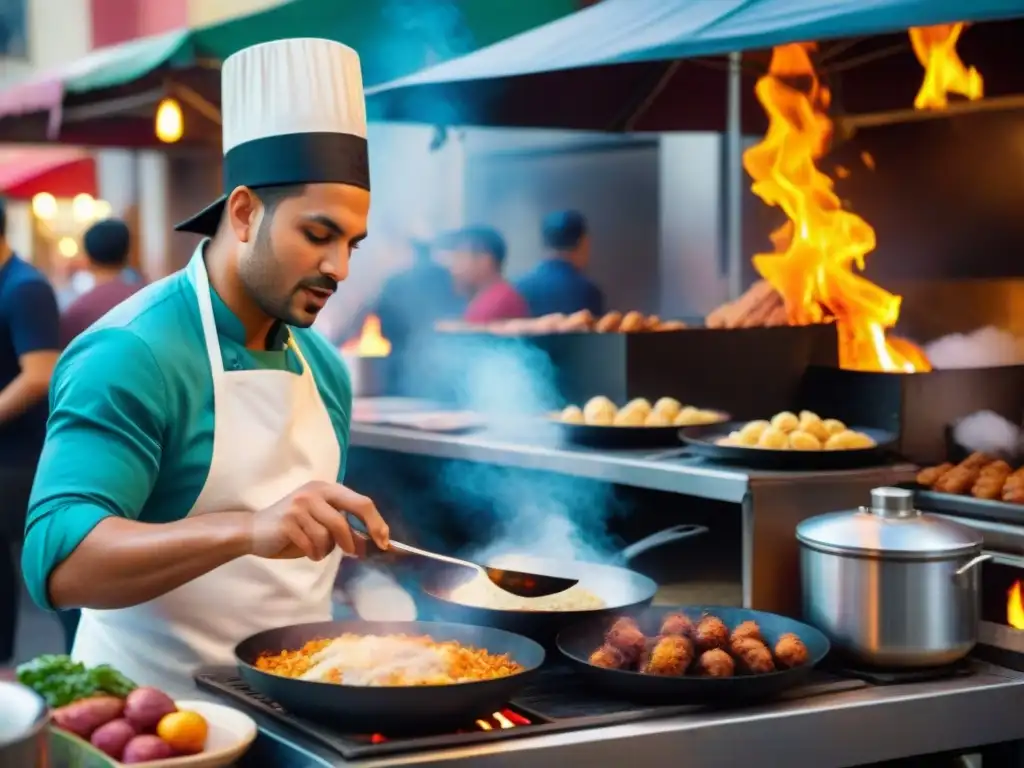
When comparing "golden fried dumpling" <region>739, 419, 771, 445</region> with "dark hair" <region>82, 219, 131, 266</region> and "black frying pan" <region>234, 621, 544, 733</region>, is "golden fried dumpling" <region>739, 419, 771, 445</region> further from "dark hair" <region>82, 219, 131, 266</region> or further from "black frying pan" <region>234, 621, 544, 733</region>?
"dark hair" <region>82, 219, 131, 266</region>

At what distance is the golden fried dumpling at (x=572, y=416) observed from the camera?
3686mm

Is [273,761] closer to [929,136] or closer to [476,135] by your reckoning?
[929,136]

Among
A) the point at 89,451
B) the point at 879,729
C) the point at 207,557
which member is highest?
the point at 89,451

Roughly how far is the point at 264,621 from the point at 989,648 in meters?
1.42

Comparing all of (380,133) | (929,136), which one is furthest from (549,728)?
(380,133)

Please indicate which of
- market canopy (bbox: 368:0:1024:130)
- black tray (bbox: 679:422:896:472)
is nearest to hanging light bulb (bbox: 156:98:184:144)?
market canopy (bbox: 368:0:1024:130)

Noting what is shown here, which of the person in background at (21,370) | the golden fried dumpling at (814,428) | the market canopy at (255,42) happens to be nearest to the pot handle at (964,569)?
the golden fried dumpling at (814,428)

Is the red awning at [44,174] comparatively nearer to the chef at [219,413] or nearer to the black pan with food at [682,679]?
the chef at [219,413]

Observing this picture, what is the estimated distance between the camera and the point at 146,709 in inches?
75.5

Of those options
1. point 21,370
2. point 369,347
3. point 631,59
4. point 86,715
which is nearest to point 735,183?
point 369,347

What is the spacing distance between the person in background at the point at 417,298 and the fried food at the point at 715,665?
15.3 feet

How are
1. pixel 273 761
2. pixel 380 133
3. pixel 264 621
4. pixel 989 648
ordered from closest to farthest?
pixel 273 761
pixel 264 621
pixel 989 648
pixel 380 133

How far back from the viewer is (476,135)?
9.82 m

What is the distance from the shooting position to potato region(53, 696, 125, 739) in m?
1.90
